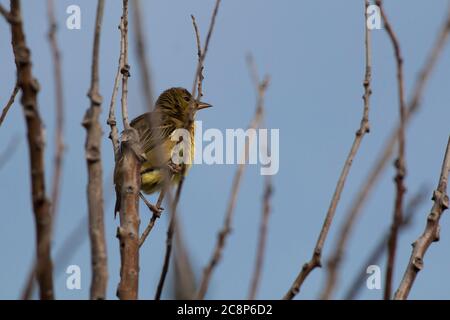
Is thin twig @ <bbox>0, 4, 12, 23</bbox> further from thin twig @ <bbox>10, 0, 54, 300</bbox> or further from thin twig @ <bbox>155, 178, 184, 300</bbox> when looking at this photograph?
thin twig @ <bbox>155, 178, 184, 300</bbox>

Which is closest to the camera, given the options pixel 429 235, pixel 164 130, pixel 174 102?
pixel 429 235

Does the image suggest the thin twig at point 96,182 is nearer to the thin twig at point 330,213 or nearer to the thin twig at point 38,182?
the thin twig at point 38,182

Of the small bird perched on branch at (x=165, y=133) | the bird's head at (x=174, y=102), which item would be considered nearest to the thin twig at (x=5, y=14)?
the small bird perched on branch at (x=165, y=133)

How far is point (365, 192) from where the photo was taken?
215 cm

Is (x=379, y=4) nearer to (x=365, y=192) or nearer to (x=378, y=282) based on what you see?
(x=365, y=192)

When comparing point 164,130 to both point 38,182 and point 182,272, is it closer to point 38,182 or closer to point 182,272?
point 182,272

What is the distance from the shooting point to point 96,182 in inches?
89.7

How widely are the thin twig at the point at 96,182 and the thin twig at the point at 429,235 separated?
1.04 meters

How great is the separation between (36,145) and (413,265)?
1490 millimetres

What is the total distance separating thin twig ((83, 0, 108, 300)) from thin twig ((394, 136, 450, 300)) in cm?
104

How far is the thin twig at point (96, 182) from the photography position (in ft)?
7.29

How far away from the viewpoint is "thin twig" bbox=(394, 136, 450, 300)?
2.70 meters

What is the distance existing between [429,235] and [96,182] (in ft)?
4.45

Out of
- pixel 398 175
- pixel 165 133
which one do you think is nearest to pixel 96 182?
pixel 398 175
